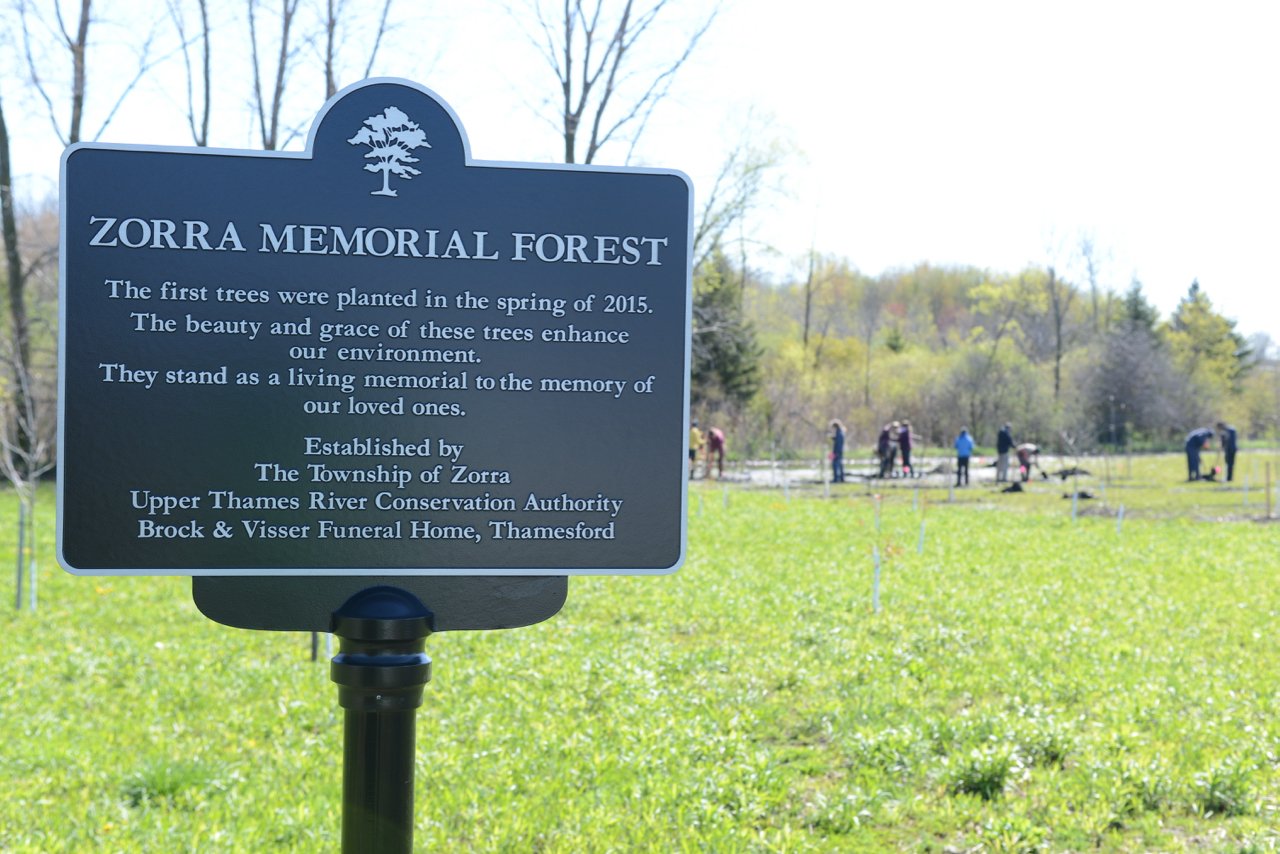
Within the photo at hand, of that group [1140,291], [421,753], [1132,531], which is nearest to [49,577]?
[421,753]

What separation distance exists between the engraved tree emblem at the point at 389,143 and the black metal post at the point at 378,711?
107 cm

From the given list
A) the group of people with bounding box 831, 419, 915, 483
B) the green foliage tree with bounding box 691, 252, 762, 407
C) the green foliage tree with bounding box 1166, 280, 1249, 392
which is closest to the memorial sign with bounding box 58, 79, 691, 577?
the group of people with bounding box 831, 419, 915, 483

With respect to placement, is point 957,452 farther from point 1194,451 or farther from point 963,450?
point 1194,451

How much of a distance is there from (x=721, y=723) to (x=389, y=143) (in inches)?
168

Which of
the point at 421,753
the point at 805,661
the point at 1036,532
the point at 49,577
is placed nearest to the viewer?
the point at 421,753

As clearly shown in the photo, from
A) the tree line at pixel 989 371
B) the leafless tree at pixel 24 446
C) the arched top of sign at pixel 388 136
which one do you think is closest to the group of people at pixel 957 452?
the tree line at pixel 989 371

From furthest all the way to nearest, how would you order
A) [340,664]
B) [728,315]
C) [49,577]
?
[728,315] < [49,577] < [340,664]

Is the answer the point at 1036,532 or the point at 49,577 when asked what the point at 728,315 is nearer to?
the point at 1036,532

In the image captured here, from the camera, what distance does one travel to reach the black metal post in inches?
106

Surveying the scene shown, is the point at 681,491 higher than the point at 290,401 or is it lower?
lower

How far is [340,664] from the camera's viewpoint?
2.71 meters

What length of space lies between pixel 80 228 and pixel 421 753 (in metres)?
3.53

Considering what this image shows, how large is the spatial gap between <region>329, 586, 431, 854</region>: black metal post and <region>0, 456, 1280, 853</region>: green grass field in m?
1.79

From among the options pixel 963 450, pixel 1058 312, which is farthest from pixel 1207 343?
pixel 963 450
